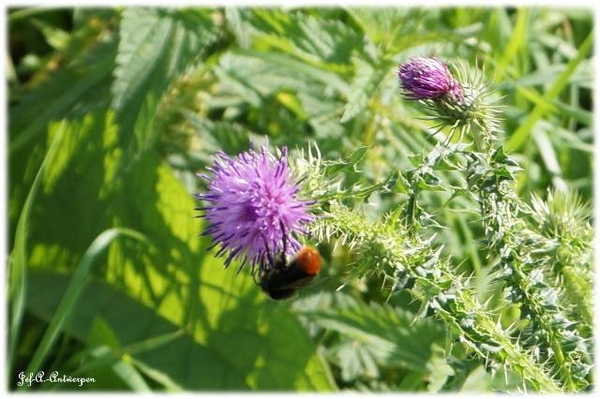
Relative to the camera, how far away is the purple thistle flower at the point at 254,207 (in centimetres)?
194

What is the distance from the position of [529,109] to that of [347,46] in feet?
3.47

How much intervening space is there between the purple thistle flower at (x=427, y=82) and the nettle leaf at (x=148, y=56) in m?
0.98

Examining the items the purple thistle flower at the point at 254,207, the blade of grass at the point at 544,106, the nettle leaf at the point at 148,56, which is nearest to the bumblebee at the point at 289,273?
the purple thistle flower at the point at 254,207

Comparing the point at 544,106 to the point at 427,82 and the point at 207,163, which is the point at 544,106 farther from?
the point at 427,82

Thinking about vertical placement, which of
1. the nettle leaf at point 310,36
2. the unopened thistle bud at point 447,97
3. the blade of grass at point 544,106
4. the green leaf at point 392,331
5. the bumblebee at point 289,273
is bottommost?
the green leaf at point 392,331

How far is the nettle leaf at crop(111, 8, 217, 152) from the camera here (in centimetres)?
281

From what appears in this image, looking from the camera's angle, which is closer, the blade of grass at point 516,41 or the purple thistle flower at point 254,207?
the purple thistle flower at point 254,207

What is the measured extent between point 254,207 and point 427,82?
0.48 m

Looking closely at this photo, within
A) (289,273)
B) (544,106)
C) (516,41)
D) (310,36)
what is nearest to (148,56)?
(310,36)

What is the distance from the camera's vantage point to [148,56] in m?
2.88

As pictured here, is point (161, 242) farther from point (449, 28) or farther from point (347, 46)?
point (449, 28)

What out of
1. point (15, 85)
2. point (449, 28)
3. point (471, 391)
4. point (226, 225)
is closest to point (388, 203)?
point (471, 391)

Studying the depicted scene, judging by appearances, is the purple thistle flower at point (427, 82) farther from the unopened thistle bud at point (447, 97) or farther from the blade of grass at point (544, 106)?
the blade of grass at point (544, 106)

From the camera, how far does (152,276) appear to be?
3.26 m
